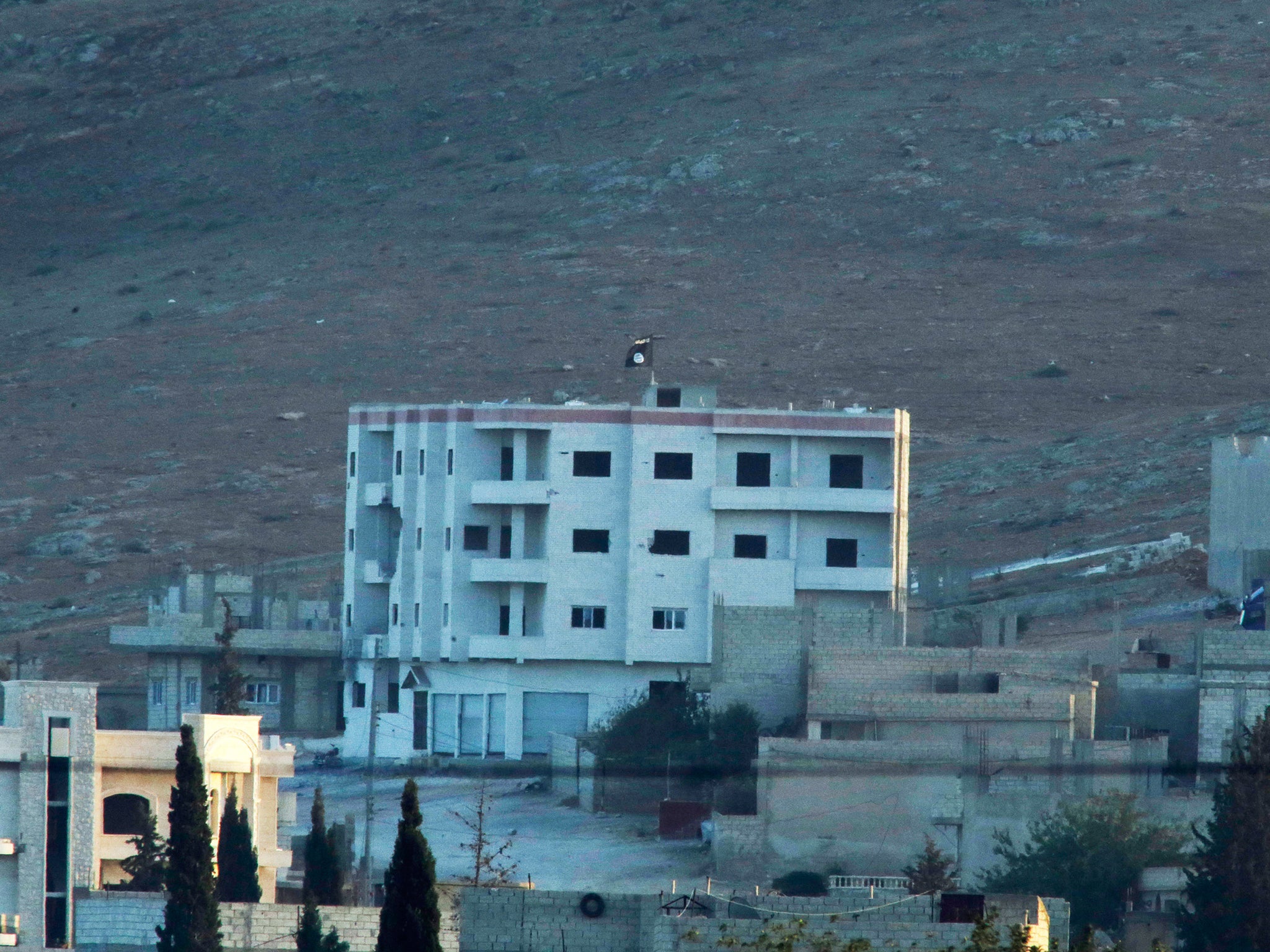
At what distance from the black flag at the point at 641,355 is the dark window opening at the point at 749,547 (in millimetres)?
4173

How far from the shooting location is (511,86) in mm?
122750

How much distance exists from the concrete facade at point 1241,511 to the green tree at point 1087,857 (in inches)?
561

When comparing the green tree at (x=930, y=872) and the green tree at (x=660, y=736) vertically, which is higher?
the green tree at (x=660, y=736)

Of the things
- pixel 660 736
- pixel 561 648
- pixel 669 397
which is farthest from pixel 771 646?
pixel 669 397

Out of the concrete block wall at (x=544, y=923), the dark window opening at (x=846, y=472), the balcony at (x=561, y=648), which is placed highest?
the dark window opening at (x=846, y=472)

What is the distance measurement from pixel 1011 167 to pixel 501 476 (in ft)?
196

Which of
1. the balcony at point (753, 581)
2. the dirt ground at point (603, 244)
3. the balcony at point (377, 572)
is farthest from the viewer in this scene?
the dirt ground at point (603, 244)

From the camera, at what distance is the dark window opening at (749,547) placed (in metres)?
47.3

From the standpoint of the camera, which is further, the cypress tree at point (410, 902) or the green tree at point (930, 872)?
the green tree at point (930, 872)

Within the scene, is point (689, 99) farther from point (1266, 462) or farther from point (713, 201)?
point (1266, 462)

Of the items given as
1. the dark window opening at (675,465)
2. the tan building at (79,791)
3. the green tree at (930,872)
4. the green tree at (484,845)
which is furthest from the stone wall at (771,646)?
the tan building at (79,791)

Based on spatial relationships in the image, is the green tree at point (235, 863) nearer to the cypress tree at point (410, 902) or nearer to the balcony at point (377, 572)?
the cypress tree at point (410, 902)

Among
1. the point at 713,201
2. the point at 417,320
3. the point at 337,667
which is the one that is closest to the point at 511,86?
the point at 713,201

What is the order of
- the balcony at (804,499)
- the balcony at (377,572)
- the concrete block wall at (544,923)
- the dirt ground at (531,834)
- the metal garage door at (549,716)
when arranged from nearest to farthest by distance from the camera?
the concrete block wall at (544,923)
the dirt ground at (531,834)
the metal garage door at (549,716)
the balcony at (804,499)
the balcony at (377,572)
